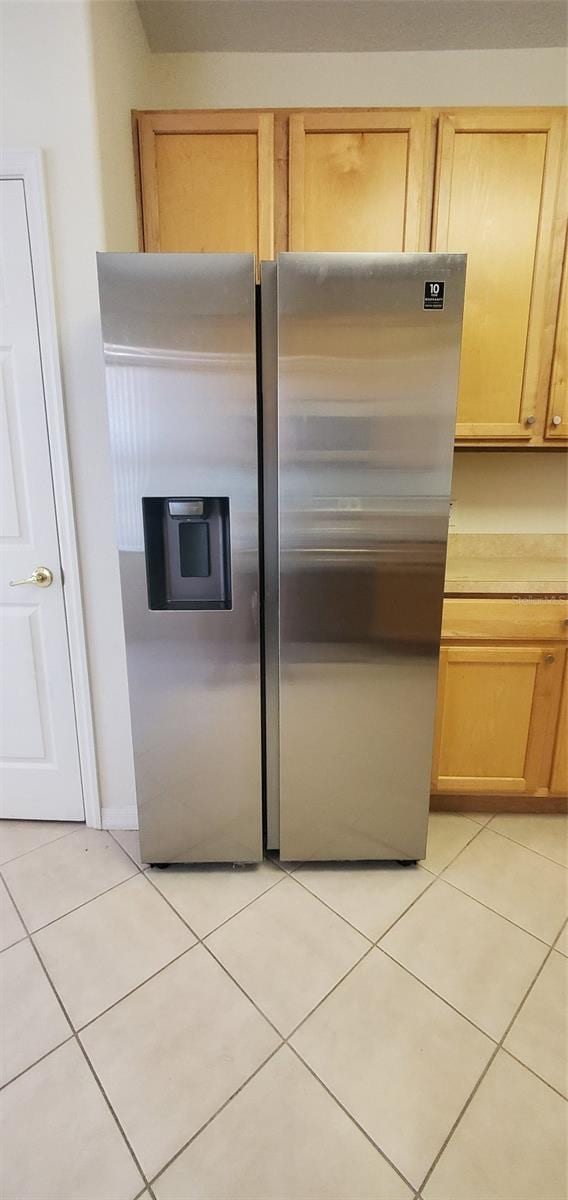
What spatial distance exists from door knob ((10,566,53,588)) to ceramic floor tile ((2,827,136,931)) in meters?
0.91

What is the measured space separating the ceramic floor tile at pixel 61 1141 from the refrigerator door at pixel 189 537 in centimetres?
57

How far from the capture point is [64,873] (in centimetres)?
163

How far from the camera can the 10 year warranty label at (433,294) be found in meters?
1.20

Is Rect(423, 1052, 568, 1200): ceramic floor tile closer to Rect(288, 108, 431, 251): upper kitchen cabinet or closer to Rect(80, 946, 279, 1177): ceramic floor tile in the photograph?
Rect(80, 946, 279, 1177): ceramic floor tile

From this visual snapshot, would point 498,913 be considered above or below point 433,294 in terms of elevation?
below

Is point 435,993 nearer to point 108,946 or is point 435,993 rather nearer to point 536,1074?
point 536,1074

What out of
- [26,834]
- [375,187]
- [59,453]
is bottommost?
[26,834]

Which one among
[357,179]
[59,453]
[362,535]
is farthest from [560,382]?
[59,453]

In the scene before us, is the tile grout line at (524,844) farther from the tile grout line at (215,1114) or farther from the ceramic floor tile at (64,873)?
the ceramic floor tile at (64,873)

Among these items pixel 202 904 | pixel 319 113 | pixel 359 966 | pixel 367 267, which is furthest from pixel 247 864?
pixel 319 113

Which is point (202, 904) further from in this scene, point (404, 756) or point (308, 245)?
point (308, 245)

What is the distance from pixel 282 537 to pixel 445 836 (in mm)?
1241

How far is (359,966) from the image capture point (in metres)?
1.31

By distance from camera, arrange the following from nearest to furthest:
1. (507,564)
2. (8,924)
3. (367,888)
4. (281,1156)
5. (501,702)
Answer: (281,1156)
(8,924)
(367,888)
(501,702)
(507,564)
